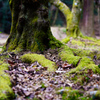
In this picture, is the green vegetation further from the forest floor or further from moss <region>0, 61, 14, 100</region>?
moss <region>0, 61, 14, 100</region>

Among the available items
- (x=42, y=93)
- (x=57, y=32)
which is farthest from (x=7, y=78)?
(x=57, y=32)

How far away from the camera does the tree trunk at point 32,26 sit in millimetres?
4379

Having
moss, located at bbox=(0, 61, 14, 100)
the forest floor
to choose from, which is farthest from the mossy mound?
moss, located at bbox=(0, 61, 14, 100)

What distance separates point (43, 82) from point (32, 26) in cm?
222

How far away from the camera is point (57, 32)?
18.1 metres

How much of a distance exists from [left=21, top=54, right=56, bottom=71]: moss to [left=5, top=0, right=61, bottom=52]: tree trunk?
1.55ft

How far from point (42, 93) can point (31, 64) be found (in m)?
1.34

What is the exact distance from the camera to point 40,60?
12.2 feet

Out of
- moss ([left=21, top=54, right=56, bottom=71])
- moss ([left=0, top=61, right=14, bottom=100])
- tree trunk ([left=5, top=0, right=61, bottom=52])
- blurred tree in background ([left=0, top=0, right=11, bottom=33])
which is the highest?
blurred tree in background ([left=0, top=0, right=11, bottom=33])

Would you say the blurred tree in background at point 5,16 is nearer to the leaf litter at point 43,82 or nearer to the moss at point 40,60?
the moss at point 40,60

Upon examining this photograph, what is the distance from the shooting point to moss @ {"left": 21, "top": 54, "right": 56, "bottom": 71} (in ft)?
11.3

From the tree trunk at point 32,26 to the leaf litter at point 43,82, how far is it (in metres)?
0.96

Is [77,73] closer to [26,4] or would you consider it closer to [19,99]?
[19,99]

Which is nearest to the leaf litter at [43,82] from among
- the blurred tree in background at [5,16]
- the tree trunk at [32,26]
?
the tree trunk at [32,26]
